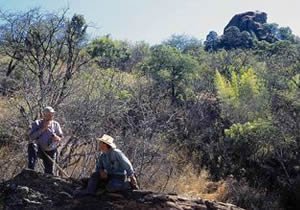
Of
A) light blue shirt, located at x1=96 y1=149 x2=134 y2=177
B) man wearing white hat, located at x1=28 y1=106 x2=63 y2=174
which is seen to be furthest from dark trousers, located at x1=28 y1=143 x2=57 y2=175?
light blue shirt, located at x1=96 y1=149 x2=134 y2=177

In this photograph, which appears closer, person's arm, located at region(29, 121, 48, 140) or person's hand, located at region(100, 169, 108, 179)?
person's hand, located at region(100, 169, 108, 179)

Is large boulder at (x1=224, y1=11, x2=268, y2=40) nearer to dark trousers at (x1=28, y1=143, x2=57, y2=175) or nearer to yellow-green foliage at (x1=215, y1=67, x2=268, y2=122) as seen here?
yellow-green foliage at (x1=215, y1=67, x2=268, y2=122)

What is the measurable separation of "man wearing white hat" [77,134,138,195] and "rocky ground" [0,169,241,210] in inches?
7.7

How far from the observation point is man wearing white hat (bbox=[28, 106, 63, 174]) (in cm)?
835

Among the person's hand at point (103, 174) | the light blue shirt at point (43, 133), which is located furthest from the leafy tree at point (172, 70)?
the person's hand at point (103, 174)

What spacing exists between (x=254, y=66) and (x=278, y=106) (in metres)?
11.3

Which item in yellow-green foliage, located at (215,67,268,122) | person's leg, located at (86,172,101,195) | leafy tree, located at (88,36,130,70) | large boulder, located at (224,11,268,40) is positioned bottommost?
person's leg, located at (86,172,101,195)

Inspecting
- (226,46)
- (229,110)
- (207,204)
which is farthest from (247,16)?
(207,204)

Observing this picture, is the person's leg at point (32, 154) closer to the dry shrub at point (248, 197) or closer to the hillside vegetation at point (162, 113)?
the hillside vegetation at point (162, 113)

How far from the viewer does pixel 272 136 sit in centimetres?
2083

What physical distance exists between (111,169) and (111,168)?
15 mm

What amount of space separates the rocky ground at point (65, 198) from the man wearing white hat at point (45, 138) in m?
0.59

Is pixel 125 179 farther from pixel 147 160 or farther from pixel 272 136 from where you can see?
pixel 272 136

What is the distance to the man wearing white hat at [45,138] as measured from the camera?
329 inches
